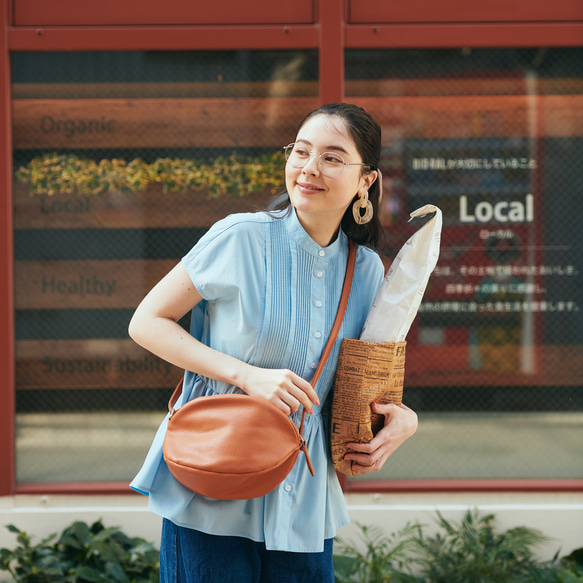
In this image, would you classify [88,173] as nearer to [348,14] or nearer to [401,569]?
[348,14]

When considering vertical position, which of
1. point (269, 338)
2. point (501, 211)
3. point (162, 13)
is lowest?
point (269, 338)

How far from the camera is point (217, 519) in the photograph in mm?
1567

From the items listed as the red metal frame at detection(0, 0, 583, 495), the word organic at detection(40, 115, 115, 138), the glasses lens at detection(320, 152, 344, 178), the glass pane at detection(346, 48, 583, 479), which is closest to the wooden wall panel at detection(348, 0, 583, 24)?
the red metal frame at detection(0, 0, 583, 495)

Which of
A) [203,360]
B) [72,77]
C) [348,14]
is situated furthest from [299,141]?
[72,77]

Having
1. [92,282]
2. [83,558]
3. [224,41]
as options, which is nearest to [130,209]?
[92,282]

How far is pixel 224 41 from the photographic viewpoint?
366 cm

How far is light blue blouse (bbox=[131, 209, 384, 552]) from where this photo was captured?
1.57m

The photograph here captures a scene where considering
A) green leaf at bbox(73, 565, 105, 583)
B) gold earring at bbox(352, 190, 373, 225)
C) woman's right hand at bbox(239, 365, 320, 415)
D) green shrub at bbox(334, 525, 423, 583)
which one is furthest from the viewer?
green shrub at bbox(334, 525, 423, 583)

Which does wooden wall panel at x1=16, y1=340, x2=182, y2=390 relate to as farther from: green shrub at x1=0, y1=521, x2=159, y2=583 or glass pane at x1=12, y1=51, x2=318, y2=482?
green shrub at x1=0, y1=521, x2=159, y2=583

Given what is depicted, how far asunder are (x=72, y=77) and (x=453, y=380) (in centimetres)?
289

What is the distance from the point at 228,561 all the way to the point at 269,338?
569 millimetres

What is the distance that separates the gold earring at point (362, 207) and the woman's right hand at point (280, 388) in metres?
0.52

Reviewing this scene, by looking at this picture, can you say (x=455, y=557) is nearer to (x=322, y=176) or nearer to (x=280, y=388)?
(x=280, y=388)

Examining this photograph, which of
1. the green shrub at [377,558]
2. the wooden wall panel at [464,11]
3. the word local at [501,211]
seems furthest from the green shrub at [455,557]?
the wooden wall panel at [464,11]
